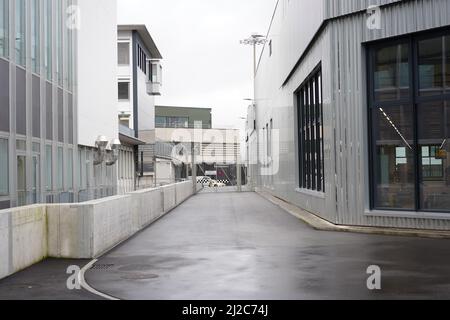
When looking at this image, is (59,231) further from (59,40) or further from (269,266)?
(59,40)

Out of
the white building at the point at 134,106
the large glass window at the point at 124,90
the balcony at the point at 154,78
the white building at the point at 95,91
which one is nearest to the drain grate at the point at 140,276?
the white building at the point at 95,91

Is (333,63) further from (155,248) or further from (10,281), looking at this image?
(10,281)

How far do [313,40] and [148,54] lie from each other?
3695 cm

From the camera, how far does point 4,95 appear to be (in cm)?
1622

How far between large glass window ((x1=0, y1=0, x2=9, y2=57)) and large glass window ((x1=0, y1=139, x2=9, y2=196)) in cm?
230

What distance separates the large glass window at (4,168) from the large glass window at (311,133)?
32.8 ft

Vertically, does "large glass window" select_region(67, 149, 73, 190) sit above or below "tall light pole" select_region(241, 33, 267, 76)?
below

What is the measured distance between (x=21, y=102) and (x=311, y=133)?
11.5m

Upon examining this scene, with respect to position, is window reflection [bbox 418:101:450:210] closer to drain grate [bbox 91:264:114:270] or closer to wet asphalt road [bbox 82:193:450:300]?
wet asphalt road [bbox 82:193:450:300]

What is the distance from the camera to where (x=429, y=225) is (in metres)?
15.3

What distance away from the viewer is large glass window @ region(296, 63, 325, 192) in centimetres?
2241

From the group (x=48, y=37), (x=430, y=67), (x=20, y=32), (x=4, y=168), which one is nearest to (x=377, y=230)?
(x=430, y=67)

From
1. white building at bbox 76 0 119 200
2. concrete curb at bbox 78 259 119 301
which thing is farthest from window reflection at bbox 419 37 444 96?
white building at bbox 76 0 119 200
